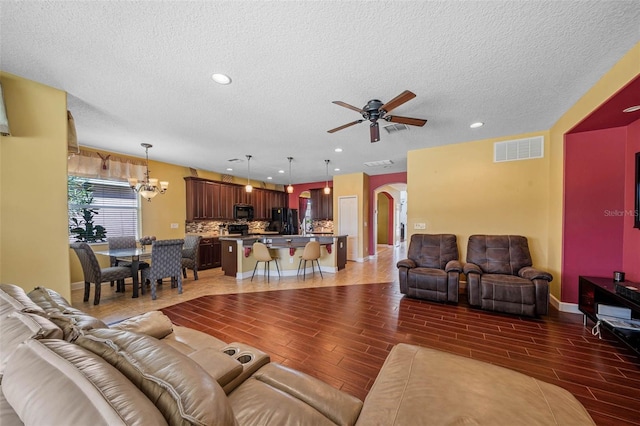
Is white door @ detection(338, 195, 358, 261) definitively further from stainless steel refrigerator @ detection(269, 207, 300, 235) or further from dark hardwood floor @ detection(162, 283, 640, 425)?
dark hardwood floor @ detection(162, 283, 640, 425)

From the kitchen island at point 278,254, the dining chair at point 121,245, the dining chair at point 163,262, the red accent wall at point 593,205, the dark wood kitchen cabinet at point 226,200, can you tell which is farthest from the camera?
the dark wood kitchen cabinet at point 226,200

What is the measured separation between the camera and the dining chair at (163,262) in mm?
3848

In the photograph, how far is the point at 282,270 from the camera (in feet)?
17.8

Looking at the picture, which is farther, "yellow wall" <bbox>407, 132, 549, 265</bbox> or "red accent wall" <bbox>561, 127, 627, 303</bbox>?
"yellow wall" <bbox>407, 132, 549, 265</bbox>

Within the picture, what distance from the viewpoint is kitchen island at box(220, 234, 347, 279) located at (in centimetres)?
514

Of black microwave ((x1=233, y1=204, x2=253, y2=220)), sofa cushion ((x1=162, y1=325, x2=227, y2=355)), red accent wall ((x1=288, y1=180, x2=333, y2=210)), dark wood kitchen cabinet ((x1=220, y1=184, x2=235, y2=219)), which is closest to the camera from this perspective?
sofa cushion ((x1=162, y1=325, x2=227, y2=355))

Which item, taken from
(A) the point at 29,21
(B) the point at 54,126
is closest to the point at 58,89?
(B) the point at 54,126

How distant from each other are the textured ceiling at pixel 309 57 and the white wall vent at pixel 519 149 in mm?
318

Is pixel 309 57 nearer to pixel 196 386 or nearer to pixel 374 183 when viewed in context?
pixel 196 386

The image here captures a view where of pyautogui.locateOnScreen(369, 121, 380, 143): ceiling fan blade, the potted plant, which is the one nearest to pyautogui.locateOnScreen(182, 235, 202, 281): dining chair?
the potted plant

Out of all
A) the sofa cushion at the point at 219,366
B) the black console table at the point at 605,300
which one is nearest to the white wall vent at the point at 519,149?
the black console table at the point at 605,300

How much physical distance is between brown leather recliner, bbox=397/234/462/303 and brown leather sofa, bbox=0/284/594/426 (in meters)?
2.41

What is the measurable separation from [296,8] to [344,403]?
2.31 meters

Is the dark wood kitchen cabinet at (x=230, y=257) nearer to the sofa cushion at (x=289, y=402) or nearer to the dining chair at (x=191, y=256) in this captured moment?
the dining chair at (x=191, y=256)
